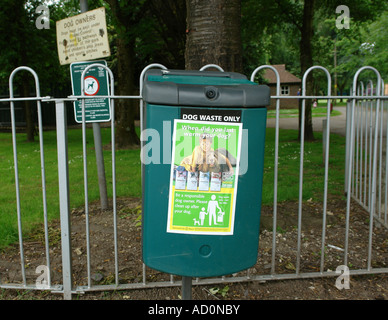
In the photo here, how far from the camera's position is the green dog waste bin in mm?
1944

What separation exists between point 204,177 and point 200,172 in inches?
1.4

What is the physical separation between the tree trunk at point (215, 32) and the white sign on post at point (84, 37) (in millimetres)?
1319

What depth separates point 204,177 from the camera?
2004 mm

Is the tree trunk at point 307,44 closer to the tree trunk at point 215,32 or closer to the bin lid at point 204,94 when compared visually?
the tree trunk at point 215,32

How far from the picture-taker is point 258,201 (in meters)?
2.10

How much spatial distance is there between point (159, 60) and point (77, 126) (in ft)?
43.5

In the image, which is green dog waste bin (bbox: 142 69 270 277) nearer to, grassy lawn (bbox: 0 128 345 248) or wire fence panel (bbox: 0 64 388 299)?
wire fence panel (bbox: 0 64 388 299)

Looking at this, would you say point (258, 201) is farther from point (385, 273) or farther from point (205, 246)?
point (385, 273)

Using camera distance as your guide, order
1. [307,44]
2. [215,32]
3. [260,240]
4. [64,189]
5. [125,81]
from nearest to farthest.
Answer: [64,189] → [215,32] → [260,240] → [125,81] → [307,44]

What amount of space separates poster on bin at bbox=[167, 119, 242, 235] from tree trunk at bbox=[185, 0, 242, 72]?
1889 millimetres

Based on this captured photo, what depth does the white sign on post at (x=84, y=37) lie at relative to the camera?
4.51 m

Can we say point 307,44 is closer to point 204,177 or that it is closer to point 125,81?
point 125,81

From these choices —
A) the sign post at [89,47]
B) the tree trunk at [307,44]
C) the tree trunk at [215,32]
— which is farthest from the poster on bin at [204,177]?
the tree trunk at [307,44]

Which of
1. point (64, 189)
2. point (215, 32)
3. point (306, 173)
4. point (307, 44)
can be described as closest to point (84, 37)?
point (215, 32)
